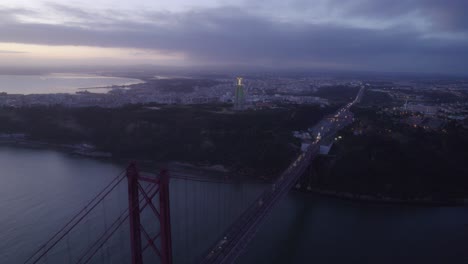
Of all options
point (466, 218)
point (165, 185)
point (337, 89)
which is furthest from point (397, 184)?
point (337, 89)

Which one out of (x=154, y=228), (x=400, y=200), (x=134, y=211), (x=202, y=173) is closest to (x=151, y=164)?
(x=202, y=173)

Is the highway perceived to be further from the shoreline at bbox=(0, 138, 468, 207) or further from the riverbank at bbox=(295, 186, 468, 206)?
the riverbank at bbox=(295, 186, 468, 206)

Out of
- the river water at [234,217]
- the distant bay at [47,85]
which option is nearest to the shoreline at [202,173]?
the river water at [234,217]

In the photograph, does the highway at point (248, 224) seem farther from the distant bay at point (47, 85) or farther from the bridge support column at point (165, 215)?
the distant bay at point (47, 85)

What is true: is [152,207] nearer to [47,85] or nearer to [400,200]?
[400,200]

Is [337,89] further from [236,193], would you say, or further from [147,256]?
[147,256]

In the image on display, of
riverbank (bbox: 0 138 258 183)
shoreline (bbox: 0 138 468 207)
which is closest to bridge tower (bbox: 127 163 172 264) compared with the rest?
shoreline (bbox: 0 138 468 207)
